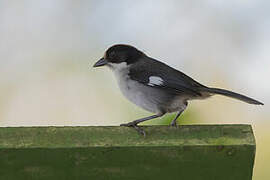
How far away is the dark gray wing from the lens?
2.39m

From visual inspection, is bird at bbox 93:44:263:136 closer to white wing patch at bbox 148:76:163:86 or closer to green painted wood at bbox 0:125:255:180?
white wing patch at bbox 148:76:163:86

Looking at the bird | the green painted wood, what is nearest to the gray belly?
the bird

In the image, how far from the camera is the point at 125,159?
171 cm

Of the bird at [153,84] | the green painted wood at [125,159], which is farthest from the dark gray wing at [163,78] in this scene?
the green painted wood at [125,159]

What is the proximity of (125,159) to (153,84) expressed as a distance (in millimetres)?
770

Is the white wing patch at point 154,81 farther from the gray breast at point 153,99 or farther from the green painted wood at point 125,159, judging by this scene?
the green painted wood at point 125,159

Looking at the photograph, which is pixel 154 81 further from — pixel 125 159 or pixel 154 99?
pixel 125 159

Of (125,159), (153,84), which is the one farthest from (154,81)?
(125,159)

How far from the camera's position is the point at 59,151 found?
1.71 m

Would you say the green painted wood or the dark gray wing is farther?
the dark gray wing

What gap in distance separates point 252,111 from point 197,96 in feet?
1.09

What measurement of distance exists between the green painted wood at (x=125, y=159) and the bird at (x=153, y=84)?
0.61 m

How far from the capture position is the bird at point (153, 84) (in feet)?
7.85

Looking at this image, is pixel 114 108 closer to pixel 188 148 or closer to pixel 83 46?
pixel 83 46
